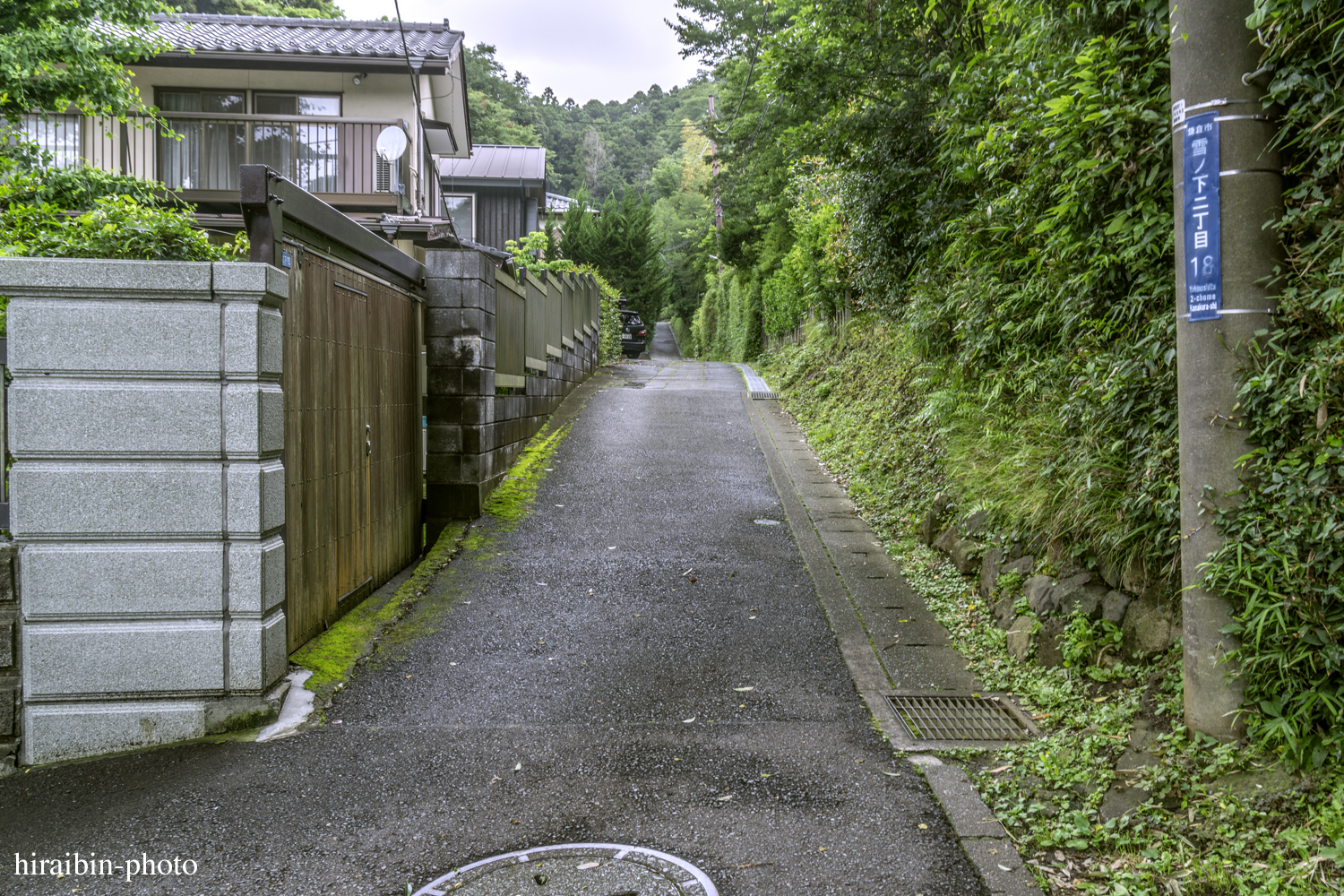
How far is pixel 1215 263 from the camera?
3.00 metres

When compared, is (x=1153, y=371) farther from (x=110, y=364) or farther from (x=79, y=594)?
(x=79, y=594)

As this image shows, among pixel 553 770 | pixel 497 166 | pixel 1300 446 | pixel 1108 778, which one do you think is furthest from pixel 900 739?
pixel 497 166

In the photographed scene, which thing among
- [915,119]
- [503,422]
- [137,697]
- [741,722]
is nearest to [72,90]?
[503,422]

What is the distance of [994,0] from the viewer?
5.36 m

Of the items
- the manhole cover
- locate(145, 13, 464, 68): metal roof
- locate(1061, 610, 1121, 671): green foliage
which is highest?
locate(145, 13, 464, 68): metal roof

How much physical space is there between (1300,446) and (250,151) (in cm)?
1330

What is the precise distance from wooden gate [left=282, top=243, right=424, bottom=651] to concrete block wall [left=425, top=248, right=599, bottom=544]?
1.25 feet

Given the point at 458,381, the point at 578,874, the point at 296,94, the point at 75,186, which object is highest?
the point at 296,94

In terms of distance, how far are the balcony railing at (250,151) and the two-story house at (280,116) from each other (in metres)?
0.01

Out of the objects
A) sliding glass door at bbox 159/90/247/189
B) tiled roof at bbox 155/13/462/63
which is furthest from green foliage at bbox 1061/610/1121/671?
tiled roof at bbox 155/13/462/63

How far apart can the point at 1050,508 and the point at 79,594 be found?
4.73 m

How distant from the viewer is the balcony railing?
12219 millimetres

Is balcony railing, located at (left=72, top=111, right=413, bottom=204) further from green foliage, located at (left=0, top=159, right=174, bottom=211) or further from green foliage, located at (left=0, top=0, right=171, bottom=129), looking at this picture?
green foliage, located at (left=0, top=159, right=174, bottom=211)

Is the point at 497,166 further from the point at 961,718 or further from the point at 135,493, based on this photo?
the point at 961,718
